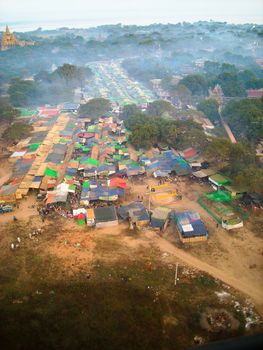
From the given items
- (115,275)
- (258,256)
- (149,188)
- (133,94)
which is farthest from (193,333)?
(133,94)

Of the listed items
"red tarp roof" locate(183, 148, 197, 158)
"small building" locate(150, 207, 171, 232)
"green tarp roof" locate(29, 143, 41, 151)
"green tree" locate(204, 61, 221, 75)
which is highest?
"green tree" locate(204, 61, 221, 75)

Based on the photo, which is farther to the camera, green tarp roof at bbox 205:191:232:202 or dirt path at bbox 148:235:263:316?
green tarp roof at bbox 205:191:232:202

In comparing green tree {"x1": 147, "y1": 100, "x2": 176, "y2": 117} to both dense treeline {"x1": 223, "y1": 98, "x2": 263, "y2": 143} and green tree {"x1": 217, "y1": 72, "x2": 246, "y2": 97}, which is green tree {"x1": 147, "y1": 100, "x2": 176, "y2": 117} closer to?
dense treeline {"x1": 223, "y1": 98, "x2": 263, "y2": 143}

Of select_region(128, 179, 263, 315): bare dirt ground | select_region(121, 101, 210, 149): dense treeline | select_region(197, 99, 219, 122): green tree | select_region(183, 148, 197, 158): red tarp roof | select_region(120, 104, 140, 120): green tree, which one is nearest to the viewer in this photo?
select_region(128, 179, 263, 315): bare dirt ground

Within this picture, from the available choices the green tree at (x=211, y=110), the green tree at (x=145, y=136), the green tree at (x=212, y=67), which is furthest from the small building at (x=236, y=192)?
the green tree at (x=212, y=67)

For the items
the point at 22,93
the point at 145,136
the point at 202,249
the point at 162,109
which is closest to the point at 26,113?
the point at 22,93

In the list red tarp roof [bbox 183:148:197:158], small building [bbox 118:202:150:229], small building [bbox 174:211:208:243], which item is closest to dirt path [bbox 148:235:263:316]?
small building [bbox 174:211:208:243]

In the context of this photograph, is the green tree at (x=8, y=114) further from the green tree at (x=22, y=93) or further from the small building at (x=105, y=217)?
the small building at (x=105, y=217)
